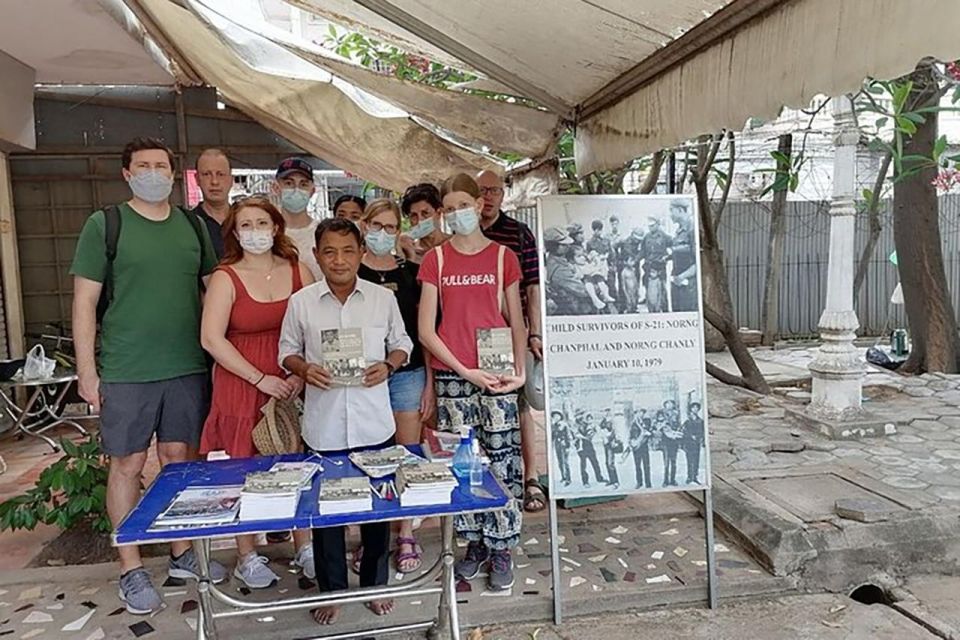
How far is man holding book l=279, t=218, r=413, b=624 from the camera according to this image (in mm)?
2525

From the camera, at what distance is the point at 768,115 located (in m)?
1.76

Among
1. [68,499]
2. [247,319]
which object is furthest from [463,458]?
[68,499]

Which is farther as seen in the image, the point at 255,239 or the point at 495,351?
the point at 495,351

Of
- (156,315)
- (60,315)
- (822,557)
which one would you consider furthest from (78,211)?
(822,557)

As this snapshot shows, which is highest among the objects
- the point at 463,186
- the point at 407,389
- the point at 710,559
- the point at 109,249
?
the point at 463,186

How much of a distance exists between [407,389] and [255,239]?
87cm

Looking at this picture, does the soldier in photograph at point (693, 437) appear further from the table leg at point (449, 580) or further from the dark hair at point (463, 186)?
the dark hair at point (463, 186)

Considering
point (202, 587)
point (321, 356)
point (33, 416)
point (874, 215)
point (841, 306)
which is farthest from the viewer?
point (874, 215)

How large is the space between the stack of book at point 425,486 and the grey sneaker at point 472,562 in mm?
985

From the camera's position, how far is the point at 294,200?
10.4 ft

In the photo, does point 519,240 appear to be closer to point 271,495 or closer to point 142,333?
point 142,333

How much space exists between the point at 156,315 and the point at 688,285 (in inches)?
78.4

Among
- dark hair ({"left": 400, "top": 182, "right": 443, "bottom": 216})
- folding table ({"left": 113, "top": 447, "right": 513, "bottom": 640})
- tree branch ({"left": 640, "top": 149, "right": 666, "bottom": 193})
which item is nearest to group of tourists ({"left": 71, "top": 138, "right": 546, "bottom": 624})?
folding table ({"left": 113, "top": 447, "right": 513, "bottom": 640})

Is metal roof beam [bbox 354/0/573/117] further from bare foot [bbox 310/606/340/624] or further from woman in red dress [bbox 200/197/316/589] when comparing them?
bare foot [bbox 310/606/340/624]
